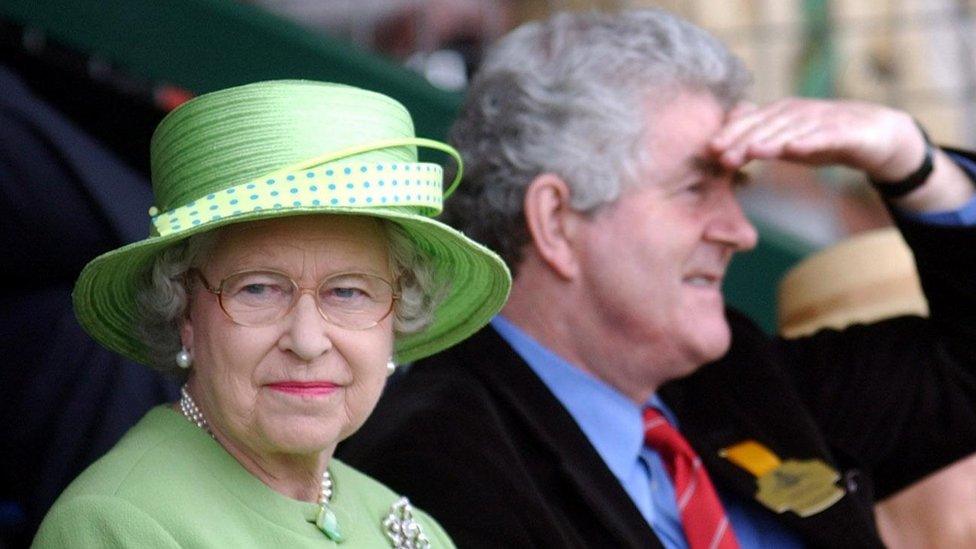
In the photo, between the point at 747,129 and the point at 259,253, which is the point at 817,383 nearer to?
the point at 747,129

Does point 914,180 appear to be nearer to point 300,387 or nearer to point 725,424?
point 725,424

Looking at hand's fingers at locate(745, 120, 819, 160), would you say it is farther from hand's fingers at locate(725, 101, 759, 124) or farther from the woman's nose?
the woman's nose

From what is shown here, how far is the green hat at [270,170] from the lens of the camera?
1.95 m

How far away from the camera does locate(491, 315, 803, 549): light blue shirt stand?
309 cm

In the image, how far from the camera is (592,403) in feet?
10.3

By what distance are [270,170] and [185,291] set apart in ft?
0.68

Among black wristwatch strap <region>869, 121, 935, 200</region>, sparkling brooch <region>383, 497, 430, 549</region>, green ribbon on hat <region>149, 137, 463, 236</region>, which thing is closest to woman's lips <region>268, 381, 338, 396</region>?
green ribbon on hat <region>149, 137, 463, 236</region>

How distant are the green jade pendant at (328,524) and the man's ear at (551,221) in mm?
1142

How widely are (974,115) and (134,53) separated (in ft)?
9.65

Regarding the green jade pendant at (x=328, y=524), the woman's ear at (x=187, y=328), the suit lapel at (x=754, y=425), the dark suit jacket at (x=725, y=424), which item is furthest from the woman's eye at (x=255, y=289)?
the suit lapel at (x=754, y=425)

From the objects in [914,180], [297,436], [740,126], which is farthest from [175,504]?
[914,180]

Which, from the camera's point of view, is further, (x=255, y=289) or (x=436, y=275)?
(x=436, y=275)

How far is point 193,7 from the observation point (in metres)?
4.32

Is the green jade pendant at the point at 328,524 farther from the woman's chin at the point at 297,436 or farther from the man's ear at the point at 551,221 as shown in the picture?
the man's ear at the point at 551,221
